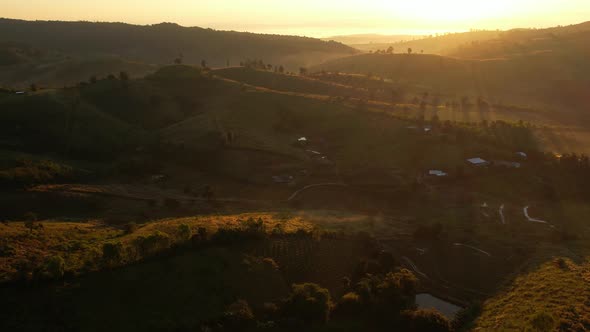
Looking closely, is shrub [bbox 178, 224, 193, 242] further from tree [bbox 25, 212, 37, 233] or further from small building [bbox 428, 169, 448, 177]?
small building [bbox 428, 169, 448, 177]

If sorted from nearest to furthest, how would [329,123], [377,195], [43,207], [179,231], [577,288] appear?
[577,288] < [179,231] < [43,207] < [377,195] < [329,123]

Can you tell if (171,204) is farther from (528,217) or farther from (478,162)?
(478,162)

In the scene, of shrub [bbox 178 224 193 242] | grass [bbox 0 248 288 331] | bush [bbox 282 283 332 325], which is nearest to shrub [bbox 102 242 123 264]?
grass [bbox 0 248 288 331]

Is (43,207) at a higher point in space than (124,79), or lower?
lower

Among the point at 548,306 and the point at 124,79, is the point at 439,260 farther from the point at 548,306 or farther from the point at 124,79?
the point at 124,79

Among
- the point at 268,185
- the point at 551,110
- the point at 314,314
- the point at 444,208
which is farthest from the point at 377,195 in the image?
the point at 551,110
